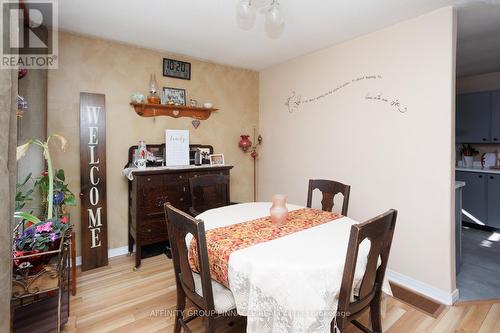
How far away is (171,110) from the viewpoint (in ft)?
10.9

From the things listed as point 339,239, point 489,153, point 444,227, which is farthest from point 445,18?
point 489,153

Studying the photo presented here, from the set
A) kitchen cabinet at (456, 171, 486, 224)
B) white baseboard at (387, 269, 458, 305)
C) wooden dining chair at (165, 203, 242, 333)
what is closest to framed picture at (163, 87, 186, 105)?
wooden dining chair at (165, 203, 242, 333)

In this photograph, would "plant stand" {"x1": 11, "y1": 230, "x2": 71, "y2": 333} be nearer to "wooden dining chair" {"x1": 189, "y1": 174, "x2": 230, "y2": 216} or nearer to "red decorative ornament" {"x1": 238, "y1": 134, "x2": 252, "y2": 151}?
"wooden dining chair" {"x1": 189, "y1": 174, "x2": 230, "y2": 216}

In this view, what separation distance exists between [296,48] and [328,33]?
518 millimetres

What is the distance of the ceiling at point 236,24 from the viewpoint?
2.17 metres

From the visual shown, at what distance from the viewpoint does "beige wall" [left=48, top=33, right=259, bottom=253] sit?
8.94 feet

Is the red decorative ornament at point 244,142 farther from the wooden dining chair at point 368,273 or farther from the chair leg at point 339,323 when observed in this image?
the chair leg at point 339,323

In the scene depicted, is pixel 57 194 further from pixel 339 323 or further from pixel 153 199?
pixel 339 323

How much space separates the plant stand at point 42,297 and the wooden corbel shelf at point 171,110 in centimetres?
186

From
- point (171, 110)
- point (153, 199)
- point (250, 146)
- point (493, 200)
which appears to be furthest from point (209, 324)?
point (493, 200)

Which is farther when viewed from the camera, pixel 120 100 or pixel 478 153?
pixel 478 153

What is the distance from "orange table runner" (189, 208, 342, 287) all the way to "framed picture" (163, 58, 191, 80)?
7.55 ft

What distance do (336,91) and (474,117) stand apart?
2863mm

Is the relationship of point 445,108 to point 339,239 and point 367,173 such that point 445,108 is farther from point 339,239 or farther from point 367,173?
point 339,239
